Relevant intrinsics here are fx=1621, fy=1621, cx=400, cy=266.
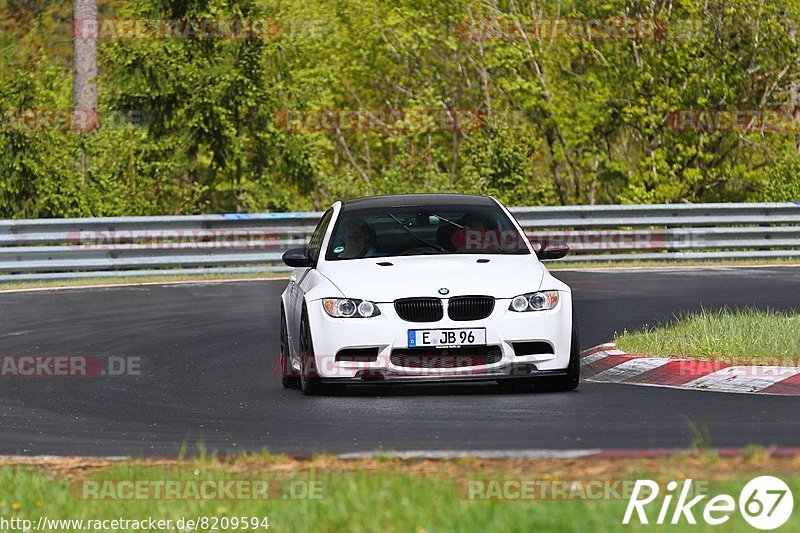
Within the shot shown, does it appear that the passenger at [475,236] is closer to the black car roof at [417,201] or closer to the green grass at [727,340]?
the black car roof at [417,201]

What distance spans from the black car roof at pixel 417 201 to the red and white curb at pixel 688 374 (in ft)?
5.54

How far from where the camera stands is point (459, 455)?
27.2 feet

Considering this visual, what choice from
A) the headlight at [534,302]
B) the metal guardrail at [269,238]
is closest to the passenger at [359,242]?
the headlight at [534,302]

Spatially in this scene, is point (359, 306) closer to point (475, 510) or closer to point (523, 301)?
point (523, 301)

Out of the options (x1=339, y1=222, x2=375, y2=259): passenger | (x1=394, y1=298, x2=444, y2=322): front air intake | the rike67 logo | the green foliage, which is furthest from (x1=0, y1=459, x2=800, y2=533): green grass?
the green foliage

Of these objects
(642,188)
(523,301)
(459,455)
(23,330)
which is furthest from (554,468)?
(642,188)

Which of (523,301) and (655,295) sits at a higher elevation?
(523,301)

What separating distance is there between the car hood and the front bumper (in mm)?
141

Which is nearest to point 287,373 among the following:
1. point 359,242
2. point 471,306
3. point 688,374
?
point 359,242

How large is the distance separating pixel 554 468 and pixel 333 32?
3891cm

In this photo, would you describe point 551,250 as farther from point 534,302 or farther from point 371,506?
point 371,506

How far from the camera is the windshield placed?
501 inches

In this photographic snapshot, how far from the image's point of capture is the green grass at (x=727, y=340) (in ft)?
42.6

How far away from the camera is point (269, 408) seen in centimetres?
1152
